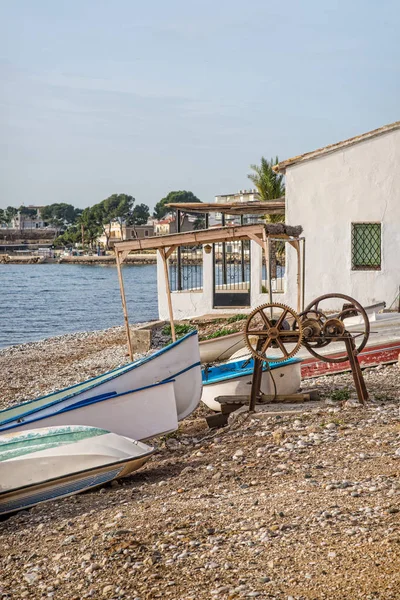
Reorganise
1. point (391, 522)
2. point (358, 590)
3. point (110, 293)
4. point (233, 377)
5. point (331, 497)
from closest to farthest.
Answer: point (358, 590) < point (391, 522) < point (331, 497) < point (233, 377) < point (110, 293)

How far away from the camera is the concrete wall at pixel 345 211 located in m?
20.6

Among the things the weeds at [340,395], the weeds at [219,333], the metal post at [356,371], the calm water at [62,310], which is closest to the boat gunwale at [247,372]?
the weeds at [340,395]

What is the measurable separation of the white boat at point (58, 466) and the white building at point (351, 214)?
43.0 feet

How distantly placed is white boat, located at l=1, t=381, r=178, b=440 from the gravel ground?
35 centimetres

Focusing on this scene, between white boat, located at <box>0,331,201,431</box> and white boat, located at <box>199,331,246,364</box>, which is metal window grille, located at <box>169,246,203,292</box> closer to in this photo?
white boat, located at <box>199,331,246,364</box>

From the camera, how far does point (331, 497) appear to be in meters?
6.80

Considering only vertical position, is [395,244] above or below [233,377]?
above

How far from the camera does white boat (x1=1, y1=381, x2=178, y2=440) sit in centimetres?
999

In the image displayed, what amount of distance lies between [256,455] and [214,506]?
67.4 inches

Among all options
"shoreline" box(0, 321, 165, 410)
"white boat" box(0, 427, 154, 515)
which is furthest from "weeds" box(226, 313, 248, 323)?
"white boat" box(0, 427, 154, 515)

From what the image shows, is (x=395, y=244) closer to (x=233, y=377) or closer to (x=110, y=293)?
(x=233, y=377)

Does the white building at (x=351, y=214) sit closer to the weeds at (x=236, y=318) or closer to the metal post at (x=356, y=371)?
the weeds at (x=236, y=318)

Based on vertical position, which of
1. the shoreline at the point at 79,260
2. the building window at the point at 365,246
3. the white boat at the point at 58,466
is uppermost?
the building window at the point at 365,246

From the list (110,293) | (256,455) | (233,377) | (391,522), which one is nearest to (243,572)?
(391,522)
